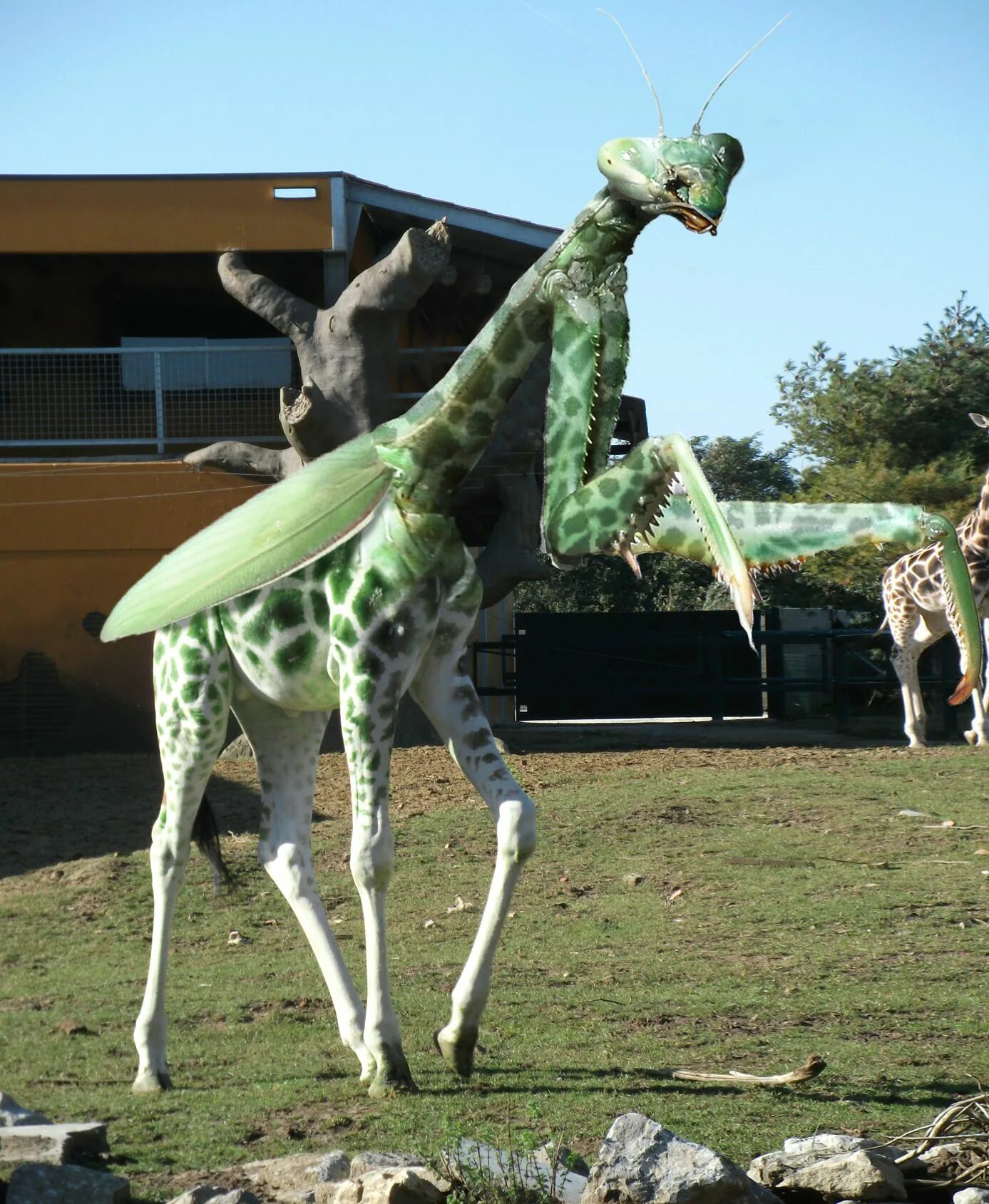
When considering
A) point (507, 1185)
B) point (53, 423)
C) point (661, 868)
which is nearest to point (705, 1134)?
point (507, 1185)

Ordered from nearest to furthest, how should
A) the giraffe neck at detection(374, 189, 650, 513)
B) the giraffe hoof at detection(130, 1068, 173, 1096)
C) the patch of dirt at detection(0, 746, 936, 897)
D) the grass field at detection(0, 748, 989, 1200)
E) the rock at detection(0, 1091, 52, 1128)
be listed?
the rock at detection(0, 1091, 52, 1128)
the giraffe neck at detection(374, 189, 650, 513)
the grass field at detection(0, 748, 989, 1200)
the giraffe hoof at detection(130, 1068, 173, 1096)
the patch of dirt at detection(0, 746, 936, 897)

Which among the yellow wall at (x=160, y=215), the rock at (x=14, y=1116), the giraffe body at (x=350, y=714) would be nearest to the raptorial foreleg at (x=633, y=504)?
the giraffe body at (x=350, y=714)

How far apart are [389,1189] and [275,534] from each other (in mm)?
2336

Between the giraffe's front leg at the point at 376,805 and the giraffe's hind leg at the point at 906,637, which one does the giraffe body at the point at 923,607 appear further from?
the giraffe's front leg at the point at 376,805

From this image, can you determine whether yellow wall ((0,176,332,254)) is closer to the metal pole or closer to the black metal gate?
the metal pole

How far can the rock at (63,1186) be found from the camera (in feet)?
12.1

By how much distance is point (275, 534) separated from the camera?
199 inches

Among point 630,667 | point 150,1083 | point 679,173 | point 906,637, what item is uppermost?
point 679,173

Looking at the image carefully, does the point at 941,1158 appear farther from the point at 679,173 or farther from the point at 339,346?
the point at 339,346

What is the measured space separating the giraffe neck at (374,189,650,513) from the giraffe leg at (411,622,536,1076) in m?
0.63

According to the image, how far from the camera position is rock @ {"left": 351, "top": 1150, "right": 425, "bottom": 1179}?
385 cm

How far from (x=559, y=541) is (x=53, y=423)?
1470 cm

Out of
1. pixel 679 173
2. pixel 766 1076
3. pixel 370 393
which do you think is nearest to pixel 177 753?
pixel 766 1076

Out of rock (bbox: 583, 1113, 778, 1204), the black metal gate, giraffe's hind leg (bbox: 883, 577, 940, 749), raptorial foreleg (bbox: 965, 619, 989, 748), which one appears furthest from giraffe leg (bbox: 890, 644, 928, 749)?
rock (bbox: 583, 1113, 778, 1204)
